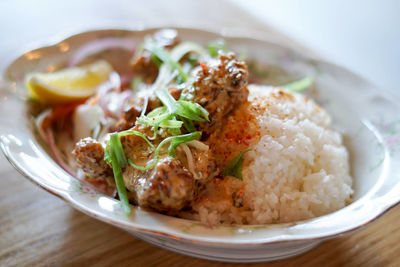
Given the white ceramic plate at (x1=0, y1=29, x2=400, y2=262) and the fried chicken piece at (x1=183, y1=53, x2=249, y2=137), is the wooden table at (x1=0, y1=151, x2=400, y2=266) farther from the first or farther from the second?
the fried chicken piece at (x1=183, y1=53, x2=249, y2=137)

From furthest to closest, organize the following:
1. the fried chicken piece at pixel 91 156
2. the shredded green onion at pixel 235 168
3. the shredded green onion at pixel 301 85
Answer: the shredded green onion at pixel 301 85, the shredded green onion at pixel 235 168, the fried chicken piece at pixel 91 156

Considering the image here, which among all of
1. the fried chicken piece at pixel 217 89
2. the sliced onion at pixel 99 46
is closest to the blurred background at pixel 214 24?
the sliced onion at pixel 99 46

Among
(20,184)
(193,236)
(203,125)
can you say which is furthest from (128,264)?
(20,184)

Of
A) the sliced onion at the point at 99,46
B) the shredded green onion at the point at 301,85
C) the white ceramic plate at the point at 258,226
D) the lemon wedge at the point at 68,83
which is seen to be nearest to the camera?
the white ceramic plate at the point at 258,226

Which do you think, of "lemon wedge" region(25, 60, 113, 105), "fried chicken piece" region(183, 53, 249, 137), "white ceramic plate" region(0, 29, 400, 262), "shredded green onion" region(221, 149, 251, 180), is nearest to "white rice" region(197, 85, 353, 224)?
"shredded green onion" region(221, 149, 251, 180)

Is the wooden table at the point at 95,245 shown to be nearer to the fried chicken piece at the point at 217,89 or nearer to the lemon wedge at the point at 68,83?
the fried chicken piece at the point at 217,89

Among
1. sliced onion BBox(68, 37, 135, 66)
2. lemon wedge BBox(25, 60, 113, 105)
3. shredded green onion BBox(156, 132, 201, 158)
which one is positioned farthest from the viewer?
sliced onion BBox(68, 37, 135, 66)

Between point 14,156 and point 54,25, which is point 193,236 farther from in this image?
point 54,25

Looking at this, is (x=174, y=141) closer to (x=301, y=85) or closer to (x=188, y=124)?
(x=188, y=124)
